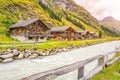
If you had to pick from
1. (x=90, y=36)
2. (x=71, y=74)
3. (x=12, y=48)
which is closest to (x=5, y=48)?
(x=12, y=48)

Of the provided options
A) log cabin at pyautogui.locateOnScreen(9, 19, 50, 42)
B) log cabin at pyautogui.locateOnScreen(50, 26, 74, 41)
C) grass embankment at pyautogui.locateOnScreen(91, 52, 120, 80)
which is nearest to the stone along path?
grass embankment at pyautogui.locateOnScreen(91, 52, 120, 80)

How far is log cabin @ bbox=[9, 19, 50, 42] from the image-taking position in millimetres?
66312

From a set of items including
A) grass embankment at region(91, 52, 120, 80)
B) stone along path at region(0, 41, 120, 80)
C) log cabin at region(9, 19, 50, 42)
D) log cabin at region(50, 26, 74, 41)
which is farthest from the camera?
log cabin at region(50, 26, 74, 41)

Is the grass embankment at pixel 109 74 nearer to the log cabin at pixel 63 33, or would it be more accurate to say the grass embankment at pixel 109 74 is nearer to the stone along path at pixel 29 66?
the stone along path at pixel 29 66

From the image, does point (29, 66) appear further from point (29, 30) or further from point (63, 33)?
point (63, 33)

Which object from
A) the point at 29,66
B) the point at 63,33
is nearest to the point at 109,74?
the point at 29,66

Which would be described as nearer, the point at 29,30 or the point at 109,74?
the point at 109,74

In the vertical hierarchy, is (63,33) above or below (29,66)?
above

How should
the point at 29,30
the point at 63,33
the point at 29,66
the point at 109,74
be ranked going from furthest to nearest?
the point at 63,33, the point at 29,30, the point at 29,66, the point at 109,74

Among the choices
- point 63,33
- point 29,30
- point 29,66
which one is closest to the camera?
point 29,66

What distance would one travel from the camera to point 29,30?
2650 inches

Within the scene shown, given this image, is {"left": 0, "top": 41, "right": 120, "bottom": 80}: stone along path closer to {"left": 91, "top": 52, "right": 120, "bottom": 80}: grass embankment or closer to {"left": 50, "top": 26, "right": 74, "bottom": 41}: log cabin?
{"left": 91, "top": 52, "right": 120, "bottom": 80}: grass embankment

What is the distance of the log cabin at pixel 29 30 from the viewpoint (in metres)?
66.3

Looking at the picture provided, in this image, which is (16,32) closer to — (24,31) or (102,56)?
(24,31)
